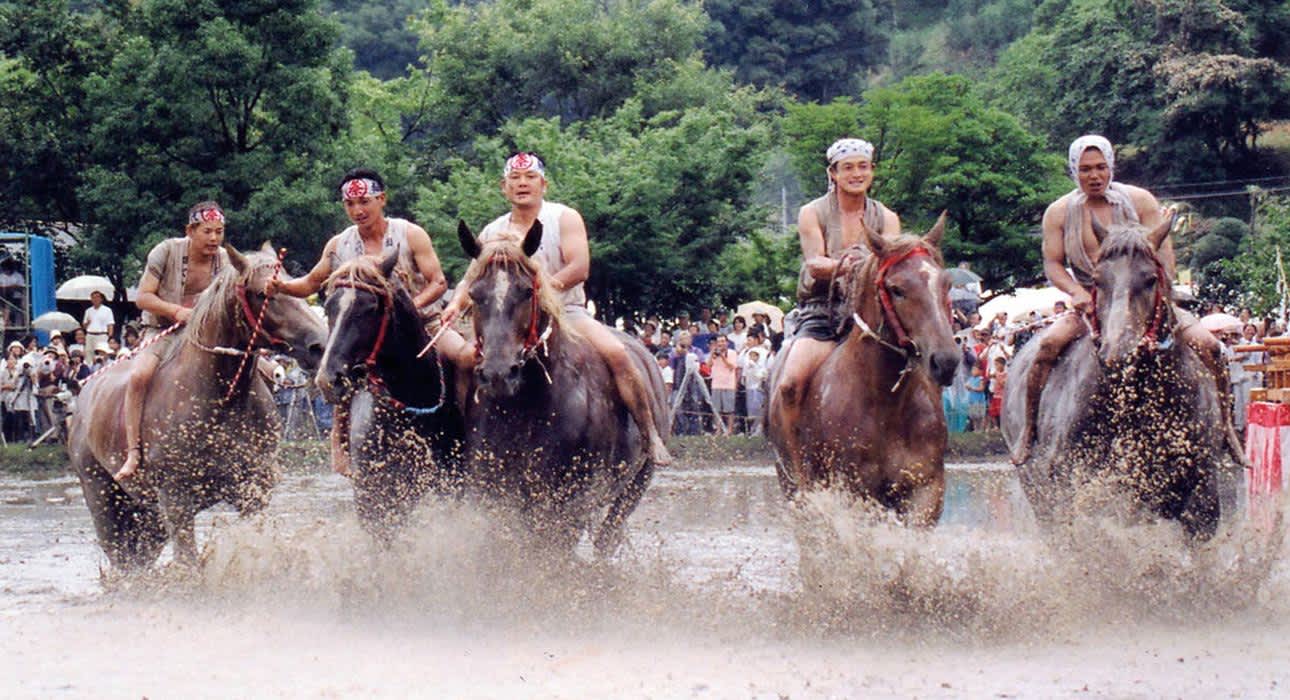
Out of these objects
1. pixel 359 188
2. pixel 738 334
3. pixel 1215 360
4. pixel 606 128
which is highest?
pixel 606 128

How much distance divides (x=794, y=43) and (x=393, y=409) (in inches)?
2841

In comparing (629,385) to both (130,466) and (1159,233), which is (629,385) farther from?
(130,466)

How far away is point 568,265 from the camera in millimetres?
10453

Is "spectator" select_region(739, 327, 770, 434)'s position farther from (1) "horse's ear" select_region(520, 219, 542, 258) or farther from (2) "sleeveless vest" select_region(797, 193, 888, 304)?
(1) "horse's ear" select_region(520, 219, 542, 258)

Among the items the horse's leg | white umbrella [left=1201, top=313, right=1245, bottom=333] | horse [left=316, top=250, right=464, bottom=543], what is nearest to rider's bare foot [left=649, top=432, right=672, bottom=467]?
the horse's leg

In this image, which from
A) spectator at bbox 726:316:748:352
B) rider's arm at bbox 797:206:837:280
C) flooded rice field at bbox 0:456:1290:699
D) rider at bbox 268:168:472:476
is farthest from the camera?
spectator at bbox 726:316:748:352

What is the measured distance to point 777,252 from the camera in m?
38.5

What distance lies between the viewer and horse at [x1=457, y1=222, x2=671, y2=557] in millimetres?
9305

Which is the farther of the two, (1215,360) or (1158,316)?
(1215,360)

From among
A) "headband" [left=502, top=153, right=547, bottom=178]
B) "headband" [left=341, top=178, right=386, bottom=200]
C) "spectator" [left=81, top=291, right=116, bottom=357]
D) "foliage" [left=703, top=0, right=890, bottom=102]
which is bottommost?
"spectator" [left=81, top=291, right=116, bottom=357]

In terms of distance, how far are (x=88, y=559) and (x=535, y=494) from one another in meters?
6.19

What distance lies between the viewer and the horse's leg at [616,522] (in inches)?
430

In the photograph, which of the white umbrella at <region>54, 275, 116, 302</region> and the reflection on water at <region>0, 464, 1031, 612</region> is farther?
the white umbrella at <region>54, 275, 116, 302</region>

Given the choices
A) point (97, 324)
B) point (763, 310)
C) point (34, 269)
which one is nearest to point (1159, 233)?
point (97, 324)
